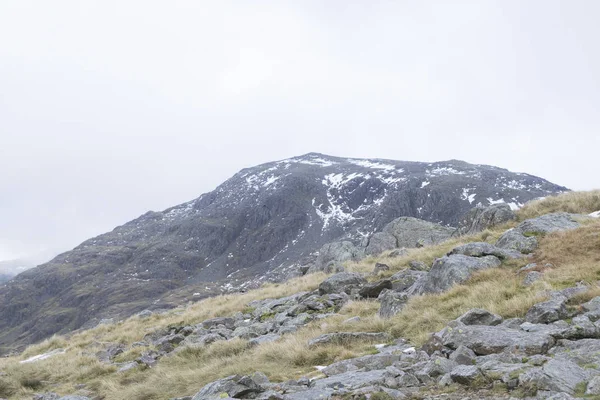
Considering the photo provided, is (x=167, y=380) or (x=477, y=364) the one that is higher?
(x=477, y=364)

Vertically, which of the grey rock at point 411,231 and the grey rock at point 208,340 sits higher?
the grey rock at point 411,231

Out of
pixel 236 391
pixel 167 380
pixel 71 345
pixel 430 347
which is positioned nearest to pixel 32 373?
pixel 71 345

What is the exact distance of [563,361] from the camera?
5973mm

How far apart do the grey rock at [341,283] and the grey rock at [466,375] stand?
12.6 meters

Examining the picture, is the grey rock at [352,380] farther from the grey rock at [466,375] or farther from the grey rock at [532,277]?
the grey rock at [532,277]

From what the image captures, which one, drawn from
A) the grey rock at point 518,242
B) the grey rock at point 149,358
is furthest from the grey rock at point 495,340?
the grey rock at point 149,358

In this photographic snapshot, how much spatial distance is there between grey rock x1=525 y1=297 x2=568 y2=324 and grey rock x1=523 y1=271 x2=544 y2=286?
9.08 ft

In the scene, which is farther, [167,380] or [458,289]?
[458,289]

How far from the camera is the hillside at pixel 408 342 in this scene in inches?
248

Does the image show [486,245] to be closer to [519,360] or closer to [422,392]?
[519,360]

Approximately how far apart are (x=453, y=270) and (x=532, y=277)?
93.3 inches

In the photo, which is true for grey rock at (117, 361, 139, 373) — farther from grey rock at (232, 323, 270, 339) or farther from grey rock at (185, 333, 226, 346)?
grey rock at (232, 323, 270, 339)

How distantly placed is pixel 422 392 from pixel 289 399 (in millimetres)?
2018

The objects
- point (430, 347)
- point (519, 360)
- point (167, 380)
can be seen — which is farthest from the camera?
point (167, 380)
